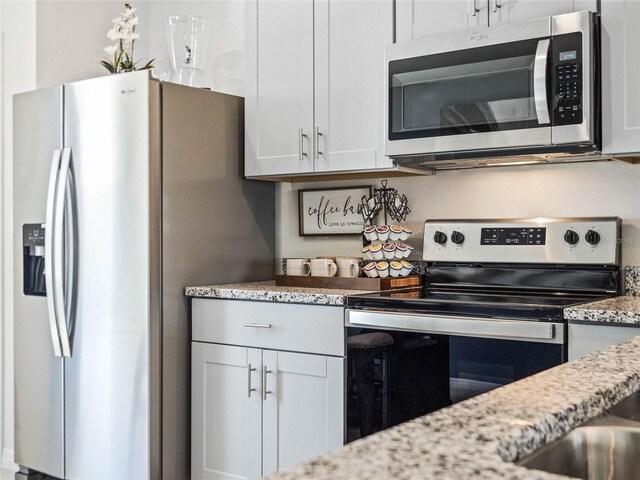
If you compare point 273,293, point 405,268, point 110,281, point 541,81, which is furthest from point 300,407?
point 541,81

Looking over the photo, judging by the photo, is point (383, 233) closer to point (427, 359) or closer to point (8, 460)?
point (427, 359)

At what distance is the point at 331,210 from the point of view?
3332 millimetres

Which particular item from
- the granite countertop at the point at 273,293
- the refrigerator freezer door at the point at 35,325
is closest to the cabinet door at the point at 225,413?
the granite countertop at the point at 273,293

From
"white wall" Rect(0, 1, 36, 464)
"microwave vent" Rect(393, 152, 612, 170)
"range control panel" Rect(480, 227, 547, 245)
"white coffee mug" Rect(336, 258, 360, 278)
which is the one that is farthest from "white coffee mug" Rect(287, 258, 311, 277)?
"white wall" Rect(0, 1, 36, 464)

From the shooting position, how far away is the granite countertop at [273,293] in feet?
8.68

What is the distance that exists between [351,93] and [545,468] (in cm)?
230

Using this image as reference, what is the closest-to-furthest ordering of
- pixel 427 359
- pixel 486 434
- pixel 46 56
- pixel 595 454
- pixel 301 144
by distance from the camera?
pixel 486 434 → pixel 595 454 → pixel 427 359 → pixel 301 144 → pixel 46 56

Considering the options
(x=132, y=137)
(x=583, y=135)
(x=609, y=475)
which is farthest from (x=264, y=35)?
(x=609, y=475)

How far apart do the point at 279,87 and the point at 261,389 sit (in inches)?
48.8

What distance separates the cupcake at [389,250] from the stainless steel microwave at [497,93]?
32cm

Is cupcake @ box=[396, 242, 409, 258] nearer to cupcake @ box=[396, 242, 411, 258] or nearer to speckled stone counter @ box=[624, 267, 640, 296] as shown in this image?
cupcake @ box=[396, 242, 411, 258]

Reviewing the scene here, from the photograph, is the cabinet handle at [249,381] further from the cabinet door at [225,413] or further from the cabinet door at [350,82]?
the cabinet door at [350,82]

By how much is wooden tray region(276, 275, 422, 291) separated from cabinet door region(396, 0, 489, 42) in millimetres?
902

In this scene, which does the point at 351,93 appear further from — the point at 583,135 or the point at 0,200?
the point at 0,200
